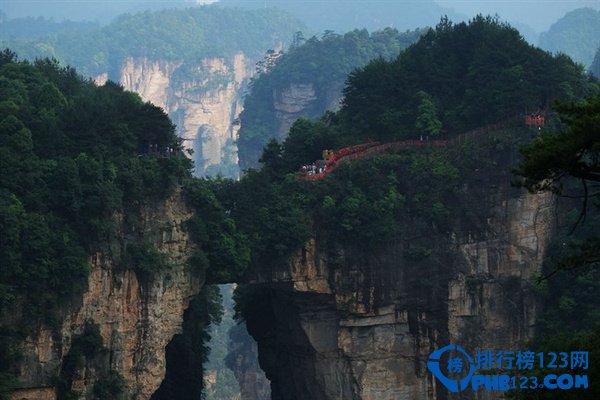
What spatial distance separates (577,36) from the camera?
126 meters

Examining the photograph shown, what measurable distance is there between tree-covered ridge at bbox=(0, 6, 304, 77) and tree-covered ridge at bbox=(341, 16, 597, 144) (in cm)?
8644

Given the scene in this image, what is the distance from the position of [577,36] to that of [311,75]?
48.1 m

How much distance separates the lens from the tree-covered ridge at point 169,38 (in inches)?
5113

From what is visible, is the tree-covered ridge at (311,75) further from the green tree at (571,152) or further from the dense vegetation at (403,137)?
the green tree at (571,152)

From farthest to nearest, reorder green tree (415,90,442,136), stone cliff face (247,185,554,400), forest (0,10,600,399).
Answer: green tree (415,90,442,136), stone cliff face (247,185,554,400), forest (0,10,600,399)

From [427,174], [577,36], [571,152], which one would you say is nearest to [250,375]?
[427,174]

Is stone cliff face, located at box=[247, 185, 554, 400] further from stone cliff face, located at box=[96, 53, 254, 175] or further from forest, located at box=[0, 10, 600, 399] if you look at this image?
stone cliff face, located at box=[96, 53, 254, 175]

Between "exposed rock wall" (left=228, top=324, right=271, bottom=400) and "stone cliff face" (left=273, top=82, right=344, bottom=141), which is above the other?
"stone cliff face" (left=273, top=82, right=344, bottom=141)

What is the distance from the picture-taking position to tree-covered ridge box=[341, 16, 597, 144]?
118ft

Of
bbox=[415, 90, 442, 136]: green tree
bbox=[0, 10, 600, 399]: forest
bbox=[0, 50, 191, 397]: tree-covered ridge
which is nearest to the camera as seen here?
bbox=[0, 50, 191, 397]: tree-covered ridge

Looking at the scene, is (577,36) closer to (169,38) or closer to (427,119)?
(169,38)

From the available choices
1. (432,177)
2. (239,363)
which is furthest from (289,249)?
(239,363)

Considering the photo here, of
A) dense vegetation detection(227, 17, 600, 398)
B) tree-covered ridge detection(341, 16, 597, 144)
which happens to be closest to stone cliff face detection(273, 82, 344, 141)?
tree-covered ridge detection(341, 16, 597, 144)

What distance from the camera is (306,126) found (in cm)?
3788
